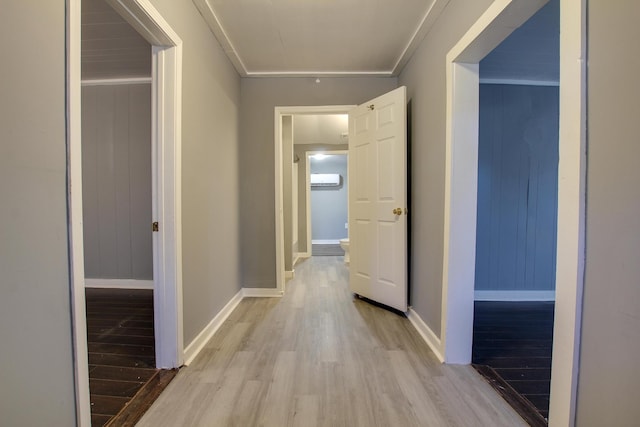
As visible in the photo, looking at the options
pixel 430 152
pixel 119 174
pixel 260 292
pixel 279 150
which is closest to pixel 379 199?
pixel 430 152

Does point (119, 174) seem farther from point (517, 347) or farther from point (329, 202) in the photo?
point (329, 202)

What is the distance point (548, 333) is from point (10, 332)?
3093mm

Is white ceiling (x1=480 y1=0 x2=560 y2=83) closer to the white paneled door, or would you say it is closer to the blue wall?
the blue wall

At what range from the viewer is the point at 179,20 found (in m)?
1.72

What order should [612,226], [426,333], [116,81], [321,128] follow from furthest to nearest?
[321,128] < [116,81] < [426,333] < [612,226]

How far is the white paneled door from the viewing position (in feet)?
8.18

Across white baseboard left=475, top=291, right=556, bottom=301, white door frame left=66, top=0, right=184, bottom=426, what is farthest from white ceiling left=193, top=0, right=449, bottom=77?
white baseboard left=475, top=291, right=556, bottom=301

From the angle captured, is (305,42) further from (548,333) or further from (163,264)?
(548,333)

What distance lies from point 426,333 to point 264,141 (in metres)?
2.39

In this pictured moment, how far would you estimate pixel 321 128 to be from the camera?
4.55 meters

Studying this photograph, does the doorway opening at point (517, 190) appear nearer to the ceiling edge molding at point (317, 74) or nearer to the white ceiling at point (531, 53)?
the white ceiling at point (531, 53)

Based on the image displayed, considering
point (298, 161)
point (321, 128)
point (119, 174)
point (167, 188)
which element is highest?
point (321, 128)

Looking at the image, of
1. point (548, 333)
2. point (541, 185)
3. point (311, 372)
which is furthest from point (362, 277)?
point (541, 185)

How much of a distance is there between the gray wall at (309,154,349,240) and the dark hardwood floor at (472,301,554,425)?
190 inches
